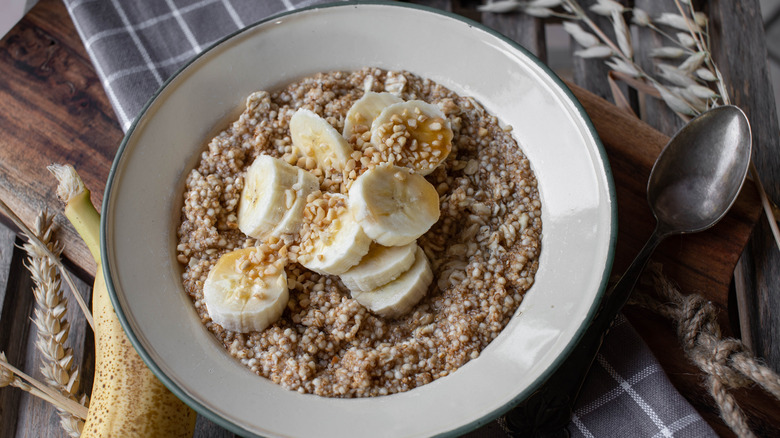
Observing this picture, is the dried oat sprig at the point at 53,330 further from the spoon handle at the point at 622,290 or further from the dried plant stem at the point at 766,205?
the dried plant stem at the point at 766,205

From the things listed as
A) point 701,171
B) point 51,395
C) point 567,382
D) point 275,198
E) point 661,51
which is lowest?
point 567,382

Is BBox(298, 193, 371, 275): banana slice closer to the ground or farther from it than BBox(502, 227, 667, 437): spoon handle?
farther from it

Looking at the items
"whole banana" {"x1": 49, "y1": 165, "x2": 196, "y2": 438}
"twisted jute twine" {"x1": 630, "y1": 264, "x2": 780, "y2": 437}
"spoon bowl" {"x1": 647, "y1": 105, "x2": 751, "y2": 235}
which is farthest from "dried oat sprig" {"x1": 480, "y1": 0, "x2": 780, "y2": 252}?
"whole banana" {"x1": 49, "y1": 165, "x2": 196, "y2": 438}

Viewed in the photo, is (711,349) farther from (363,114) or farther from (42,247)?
(42,247)

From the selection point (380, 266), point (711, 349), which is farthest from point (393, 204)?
point (711, 349)

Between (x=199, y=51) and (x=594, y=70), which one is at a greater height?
(x=199, y=51)

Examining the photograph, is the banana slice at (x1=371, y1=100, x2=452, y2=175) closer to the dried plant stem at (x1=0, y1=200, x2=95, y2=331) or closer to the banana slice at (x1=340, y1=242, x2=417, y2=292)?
the banana slice at (x1=340, y1=242, x2=417, y2=292)

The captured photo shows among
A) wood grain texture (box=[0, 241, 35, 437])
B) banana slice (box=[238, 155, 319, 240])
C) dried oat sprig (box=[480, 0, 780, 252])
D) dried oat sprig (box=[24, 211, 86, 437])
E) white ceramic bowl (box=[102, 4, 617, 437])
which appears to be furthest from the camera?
dried oat sprig (box=[480, 0, 780, 252])
